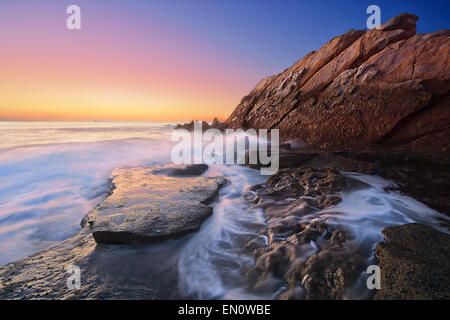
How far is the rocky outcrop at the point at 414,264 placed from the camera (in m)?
1.53

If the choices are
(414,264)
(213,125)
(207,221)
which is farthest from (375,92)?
(213,125)

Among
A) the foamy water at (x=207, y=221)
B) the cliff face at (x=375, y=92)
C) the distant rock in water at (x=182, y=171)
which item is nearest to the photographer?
the foamy water at (x=207, y=221)

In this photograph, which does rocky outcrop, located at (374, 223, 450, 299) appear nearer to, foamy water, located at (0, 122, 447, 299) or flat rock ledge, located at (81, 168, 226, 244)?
Result: foamy water, located at (0, 122, 447, 299)

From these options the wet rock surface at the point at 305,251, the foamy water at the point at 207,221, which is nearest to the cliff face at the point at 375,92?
the foamy water at the point at 207,221

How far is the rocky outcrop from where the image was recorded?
5.03 feet

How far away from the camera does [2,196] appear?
4.66 metres

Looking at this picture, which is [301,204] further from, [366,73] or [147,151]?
[147,151]

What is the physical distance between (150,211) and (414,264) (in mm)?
3270

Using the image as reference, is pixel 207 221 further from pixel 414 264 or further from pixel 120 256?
pixel 414 264

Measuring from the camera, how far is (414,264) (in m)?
1.75

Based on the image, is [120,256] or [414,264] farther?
[120,256]

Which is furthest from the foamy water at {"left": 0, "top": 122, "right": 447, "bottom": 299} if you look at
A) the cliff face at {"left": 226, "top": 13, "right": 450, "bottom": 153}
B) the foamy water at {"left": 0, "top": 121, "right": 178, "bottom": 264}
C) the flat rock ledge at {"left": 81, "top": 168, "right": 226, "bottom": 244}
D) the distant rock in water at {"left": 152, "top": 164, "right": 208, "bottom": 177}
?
the cliff face at {"left": 226, "top": 13, "right": 450, "bottom": 153}

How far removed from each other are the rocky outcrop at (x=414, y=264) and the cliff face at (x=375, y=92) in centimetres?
282

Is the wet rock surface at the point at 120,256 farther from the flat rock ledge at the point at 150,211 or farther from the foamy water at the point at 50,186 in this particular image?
the foamy water at the point at 50,186
